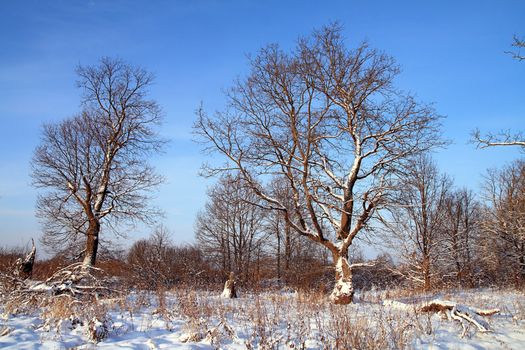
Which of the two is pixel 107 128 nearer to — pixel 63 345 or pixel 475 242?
pixel 63 345

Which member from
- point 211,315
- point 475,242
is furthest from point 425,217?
point 211,315

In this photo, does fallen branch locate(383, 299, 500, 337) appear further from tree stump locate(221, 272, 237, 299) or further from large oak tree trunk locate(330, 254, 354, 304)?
tree stump locate(221, 272, 237, 299)

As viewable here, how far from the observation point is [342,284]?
10.6 metres

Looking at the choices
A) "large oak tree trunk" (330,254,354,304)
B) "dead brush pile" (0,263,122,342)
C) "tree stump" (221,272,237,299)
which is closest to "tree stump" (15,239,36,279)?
"dead brush pile" (0,263,122,342)

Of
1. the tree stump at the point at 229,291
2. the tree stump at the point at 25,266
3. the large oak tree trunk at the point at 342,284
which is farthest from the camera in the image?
the tree stump at the point at 229,291

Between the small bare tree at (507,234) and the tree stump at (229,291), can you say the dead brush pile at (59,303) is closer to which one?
the tree stump at (229,291)

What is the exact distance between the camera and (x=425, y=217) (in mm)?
22234

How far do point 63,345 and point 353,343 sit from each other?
4207 millimetres

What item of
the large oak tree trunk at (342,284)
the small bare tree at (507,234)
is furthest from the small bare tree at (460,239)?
the large oak tree trunk at (342,284)

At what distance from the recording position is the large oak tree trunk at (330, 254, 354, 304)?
10.3 meters

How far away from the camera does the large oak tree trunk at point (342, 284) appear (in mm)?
10336

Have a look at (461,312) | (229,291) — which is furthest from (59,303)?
(461,312)

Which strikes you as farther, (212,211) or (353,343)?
(212,211)

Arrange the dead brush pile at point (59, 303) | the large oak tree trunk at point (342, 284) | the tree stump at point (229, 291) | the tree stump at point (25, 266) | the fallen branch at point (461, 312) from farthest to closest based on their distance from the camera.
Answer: the tree stump at point (229, 291)
the large oak tree trunk at point (342, 284)
the tree stump at point (25, 266)
the fallen branch at point (461, 312)
the dead brush pile at point (59, 303)
